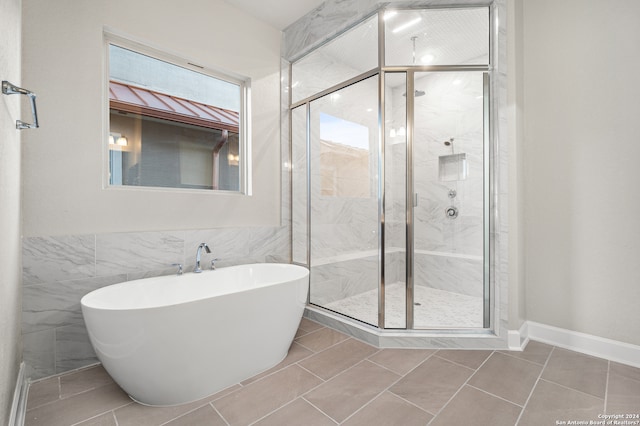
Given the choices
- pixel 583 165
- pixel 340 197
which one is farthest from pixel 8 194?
pixel 583 165

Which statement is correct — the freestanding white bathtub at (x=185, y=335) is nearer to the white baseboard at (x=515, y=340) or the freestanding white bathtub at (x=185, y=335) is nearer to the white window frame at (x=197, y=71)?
the white window frame at (x=197, y=71)

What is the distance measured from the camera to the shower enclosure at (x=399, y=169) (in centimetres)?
225

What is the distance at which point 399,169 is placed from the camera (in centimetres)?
233

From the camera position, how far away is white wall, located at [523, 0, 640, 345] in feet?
6.34

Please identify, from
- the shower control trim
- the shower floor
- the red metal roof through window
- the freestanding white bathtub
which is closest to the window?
the red metal roof through window

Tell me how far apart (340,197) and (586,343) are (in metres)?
2.21

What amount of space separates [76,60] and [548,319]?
372 centimetres

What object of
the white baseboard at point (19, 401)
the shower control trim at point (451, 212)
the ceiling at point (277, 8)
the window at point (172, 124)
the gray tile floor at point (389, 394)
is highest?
the ceiling at point (277, 8)

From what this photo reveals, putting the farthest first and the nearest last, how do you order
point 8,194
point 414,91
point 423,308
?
point 423,308 → point 414,91 → point 8,194

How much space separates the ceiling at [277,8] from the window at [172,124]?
62cm

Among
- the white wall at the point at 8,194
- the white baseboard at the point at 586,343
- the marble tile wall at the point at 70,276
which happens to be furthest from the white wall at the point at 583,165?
the white wall at the point at 8,194

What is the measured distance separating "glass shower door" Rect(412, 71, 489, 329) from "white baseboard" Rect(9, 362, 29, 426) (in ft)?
7.53

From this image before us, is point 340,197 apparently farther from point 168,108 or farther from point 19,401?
point 19,401

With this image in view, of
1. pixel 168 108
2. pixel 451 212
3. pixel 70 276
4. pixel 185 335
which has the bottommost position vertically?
pixel 185 335
